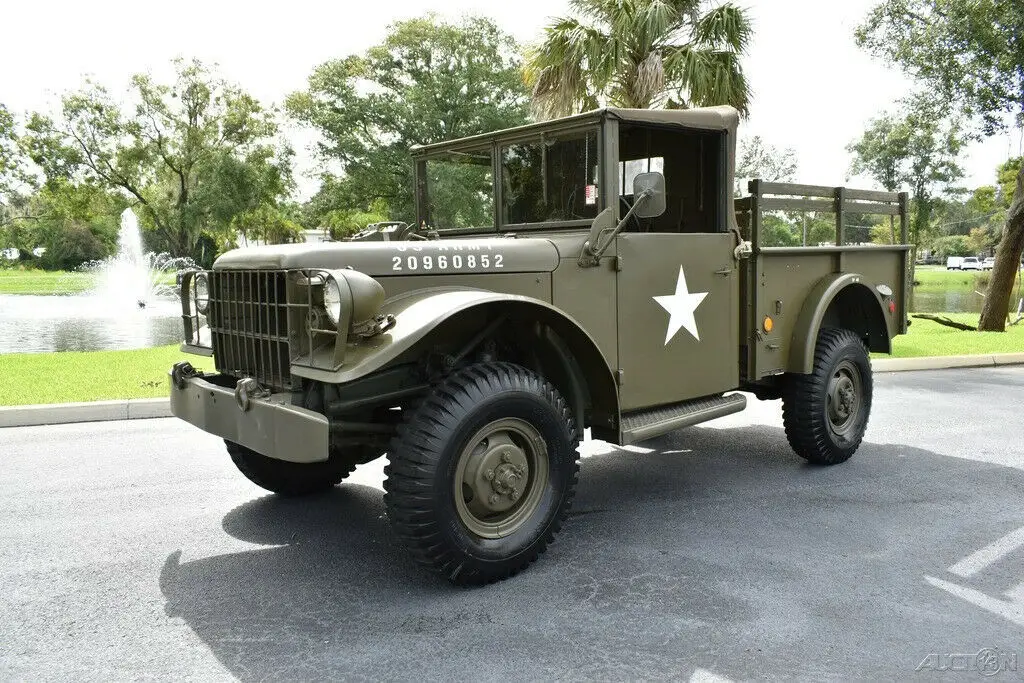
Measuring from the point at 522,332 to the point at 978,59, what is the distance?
13.5 m

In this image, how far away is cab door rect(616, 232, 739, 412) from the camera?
411 centimetres

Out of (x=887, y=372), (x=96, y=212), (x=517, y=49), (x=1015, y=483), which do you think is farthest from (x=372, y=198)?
(x=1015, y=483)

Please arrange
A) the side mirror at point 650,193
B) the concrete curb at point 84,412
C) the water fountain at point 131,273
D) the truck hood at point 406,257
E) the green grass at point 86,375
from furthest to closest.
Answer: the water fountain at point 131,273 → the green grass at point 86,375 → the concrete curb at point 84,412 → the side mirror at point 650,193 → the truck hood at point 406,257

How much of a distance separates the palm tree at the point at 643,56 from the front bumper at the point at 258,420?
1102cm

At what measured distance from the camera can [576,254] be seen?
12.7 ft

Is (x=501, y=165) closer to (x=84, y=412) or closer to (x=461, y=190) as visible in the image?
(x=461, y=190)

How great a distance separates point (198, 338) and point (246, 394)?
121 centimetres

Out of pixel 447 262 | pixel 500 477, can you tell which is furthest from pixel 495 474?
pixel 447 262

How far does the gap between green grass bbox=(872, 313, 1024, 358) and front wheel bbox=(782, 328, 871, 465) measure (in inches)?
198

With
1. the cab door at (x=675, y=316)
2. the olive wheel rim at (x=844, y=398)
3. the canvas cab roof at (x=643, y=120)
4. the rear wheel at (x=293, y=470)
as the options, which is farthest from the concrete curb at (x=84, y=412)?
the olive wheel rim at (x=844, y=398)

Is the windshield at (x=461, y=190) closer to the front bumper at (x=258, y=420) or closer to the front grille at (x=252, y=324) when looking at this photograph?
the front grille at (x=252, y=324)

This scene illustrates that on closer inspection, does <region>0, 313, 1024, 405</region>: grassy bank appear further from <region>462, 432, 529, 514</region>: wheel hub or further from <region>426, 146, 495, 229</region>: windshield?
<region>462, 432, 529, 514</region>: wheel hub

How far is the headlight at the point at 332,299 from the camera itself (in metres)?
3.11

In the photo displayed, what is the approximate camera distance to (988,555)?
3666 millimetres
